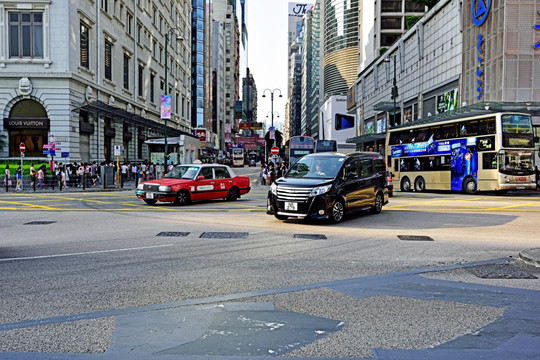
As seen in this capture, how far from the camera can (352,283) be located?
6.21 metres

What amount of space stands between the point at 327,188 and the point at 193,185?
7.44 meters

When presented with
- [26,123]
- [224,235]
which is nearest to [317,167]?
[224,235]

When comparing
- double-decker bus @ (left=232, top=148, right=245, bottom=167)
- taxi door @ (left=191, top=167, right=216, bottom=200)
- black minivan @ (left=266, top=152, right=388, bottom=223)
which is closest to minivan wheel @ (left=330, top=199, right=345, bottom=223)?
black minivan @ (left=266, top=152, right=388, bottom=223)

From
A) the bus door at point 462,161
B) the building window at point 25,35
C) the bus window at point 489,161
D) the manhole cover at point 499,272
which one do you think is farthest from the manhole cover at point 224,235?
the building window at point 25,35

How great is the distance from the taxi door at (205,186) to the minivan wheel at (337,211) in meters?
7.29

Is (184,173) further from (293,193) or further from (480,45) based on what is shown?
(480,45)

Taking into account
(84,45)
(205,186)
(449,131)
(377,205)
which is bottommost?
(377,205)

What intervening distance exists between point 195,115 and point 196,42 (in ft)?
53.5

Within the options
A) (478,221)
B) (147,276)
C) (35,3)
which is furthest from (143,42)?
(147,276)

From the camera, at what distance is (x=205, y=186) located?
19.1 m

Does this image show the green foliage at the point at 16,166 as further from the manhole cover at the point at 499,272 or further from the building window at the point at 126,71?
the manhole cover at the point at 499,272

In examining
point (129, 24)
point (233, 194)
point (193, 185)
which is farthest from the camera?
point (129, 24)

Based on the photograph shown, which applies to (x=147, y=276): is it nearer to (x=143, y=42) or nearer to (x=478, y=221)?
(x=478, y=221)

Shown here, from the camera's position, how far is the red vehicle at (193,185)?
1781 cm
